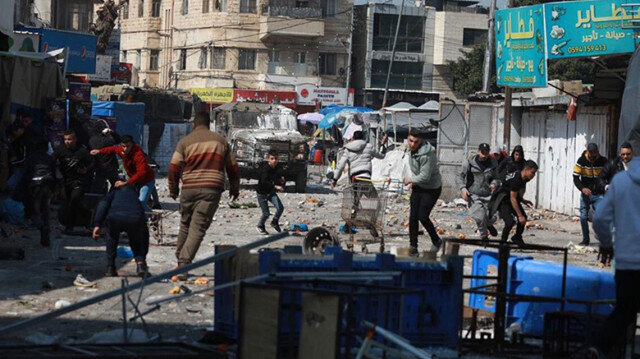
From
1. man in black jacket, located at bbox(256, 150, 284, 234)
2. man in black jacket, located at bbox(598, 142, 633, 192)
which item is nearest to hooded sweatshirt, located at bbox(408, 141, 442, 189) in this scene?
man in black jacket, located at bbox(598, 142, 633, 192)

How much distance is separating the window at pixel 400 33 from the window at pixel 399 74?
3.54 ft

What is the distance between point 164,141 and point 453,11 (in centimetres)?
4852

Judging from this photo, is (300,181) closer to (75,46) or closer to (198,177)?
(75,46)

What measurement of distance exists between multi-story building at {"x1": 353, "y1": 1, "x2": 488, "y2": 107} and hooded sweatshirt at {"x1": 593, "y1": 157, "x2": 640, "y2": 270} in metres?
68.5

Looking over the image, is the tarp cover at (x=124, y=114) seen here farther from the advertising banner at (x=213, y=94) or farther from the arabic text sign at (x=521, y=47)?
the advertising banner at (x=213, y=94)

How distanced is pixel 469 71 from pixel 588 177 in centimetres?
5690

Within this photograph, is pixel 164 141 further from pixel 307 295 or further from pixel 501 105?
pixel 307 295

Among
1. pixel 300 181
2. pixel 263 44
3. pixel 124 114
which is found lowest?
pixel 300 181

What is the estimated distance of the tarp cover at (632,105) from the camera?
47.1 ft

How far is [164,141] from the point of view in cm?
3888

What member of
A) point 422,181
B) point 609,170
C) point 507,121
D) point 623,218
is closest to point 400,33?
point 507,121

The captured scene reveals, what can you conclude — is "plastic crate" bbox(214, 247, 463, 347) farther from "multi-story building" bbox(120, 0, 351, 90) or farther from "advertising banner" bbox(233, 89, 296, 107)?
"multi-story building" bbox(120, 0, 351, 90)

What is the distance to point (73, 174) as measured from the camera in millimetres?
17188

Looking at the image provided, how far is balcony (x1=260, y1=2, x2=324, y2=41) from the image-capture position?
74375 millimetres
